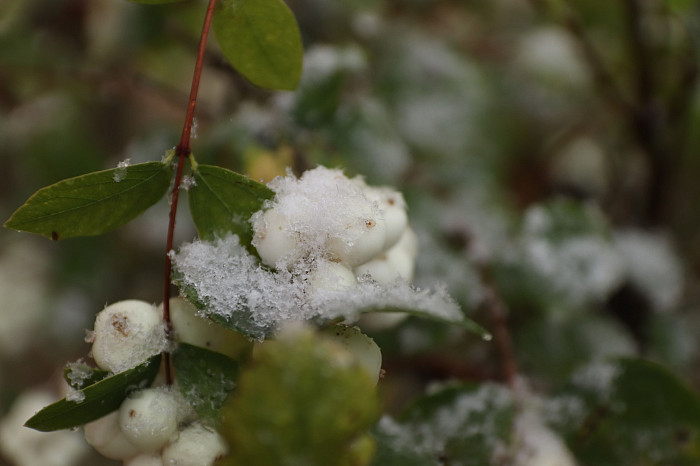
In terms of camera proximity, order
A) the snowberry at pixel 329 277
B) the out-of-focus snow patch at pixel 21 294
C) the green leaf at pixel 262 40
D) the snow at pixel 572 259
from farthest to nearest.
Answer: the out-of-focus snow patch at pixel 21 294, the snow at pixel 572 259, the green leaf at pixel 262 40, the snowberry at pixel 329 277

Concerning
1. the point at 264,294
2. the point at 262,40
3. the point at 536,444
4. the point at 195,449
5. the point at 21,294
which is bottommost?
the point at 21,294

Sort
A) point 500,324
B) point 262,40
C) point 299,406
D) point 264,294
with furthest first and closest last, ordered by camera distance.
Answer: point 500,324 → point 262,40 → point 264,294 → point 299,406

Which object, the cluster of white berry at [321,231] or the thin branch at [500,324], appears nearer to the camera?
the cluster of white berry at [321,231]

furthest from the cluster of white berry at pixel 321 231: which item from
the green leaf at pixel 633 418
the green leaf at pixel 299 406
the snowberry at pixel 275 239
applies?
the green leaf at pixel 633 418

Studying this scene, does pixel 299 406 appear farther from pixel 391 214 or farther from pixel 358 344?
pixel 391 214

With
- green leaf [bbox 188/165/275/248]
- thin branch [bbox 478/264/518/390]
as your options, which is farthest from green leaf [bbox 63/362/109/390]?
thin branch [bbox 478/264/518/390]

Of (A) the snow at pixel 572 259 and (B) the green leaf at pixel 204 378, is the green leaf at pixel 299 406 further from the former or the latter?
(A) the snow at pixel 572 259

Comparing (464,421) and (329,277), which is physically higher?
(329,277)

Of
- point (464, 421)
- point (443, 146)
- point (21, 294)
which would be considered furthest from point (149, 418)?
point (21, 294)
